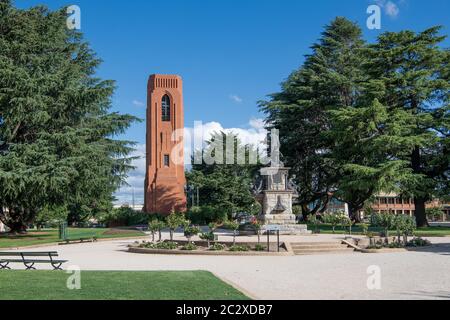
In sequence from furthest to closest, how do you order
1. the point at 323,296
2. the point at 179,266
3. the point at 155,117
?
the point at 155,117 → the point at 179,266 → the point at 323,296

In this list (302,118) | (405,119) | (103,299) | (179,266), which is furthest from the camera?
(302,118)

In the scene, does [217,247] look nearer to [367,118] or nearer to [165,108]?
[367,118]

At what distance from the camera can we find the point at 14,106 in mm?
26594

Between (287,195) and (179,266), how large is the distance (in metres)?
15.0

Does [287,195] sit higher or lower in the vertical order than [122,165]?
lower

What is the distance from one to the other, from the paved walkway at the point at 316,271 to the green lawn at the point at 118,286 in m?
0.76

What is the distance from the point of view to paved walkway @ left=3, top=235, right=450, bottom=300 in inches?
363

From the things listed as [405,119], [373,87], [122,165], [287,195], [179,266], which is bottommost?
[179,266]

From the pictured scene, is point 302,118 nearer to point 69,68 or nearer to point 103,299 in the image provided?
point 69,68

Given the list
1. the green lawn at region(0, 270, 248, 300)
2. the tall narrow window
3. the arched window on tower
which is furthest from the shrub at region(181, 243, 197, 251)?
the arched window on tower

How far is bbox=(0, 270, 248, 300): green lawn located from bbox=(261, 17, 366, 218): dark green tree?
104ft

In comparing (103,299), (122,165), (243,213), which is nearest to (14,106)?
(122,165)

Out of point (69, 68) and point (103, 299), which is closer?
point (103, 299)

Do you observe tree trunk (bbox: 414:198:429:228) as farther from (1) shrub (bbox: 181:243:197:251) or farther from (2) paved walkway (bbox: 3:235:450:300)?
A: (1) shrub (bbox: 181:243:197:251)
